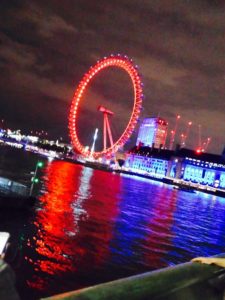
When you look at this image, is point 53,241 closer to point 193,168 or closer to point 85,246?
point 85,246

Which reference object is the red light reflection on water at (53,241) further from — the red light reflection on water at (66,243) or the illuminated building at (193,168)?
the illuminated building at (193,168)

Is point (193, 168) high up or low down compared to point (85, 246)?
up

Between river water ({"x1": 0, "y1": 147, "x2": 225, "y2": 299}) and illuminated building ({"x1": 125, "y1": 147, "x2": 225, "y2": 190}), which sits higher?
illuminated building ({"x1": 125, "y1": 147, "x2": 225, "y2": 190})

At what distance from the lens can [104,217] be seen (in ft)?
99.1

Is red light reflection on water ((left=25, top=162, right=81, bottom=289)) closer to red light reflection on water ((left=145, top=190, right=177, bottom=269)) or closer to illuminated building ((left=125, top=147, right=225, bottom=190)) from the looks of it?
red light reflection on water ((left=145, top=190, right=177, bottom=269))

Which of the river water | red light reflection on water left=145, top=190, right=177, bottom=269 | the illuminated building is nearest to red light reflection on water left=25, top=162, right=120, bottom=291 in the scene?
the river water

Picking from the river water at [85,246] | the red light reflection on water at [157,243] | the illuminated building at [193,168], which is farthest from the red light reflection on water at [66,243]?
the illuminated building at [193,168]

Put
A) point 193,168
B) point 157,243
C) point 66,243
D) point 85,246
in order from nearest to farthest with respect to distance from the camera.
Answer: point 85,246 → point 66,243 → point 157,243 → point 193,168

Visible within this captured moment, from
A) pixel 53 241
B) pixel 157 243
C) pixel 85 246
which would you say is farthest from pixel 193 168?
pixel 53 241

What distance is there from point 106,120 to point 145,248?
10234cm

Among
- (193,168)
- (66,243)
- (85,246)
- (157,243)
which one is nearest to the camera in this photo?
(85,246)

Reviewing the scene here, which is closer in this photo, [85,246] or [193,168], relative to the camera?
[85,246]

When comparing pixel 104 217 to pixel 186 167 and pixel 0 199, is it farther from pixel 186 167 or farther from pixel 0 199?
pixel 186 167

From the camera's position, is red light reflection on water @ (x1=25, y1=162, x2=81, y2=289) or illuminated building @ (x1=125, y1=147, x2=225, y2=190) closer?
red light reflection on water @ (x1=25, y1=162, x2=81, y2=289)
